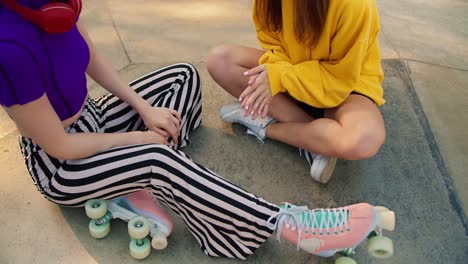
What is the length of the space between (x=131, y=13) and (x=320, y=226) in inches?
59.6

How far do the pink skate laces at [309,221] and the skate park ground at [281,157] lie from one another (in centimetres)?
12

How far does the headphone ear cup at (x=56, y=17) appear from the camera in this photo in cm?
98

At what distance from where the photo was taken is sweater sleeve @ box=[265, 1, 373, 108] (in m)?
1.36

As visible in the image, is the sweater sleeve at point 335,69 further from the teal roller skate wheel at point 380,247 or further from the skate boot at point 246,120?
the teal roller skate wheel at point 380,247

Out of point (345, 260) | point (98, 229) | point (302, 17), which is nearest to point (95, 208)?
point (98, 229)

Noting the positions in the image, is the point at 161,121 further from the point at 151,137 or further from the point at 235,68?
the point at 235,68

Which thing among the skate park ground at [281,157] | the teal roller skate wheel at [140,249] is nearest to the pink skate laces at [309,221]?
the skate park ground at [281,157]

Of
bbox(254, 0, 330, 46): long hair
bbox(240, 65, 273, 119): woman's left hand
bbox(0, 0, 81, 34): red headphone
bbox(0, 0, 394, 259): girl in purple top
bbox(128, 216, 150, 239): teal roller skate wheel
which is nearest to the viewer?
bbox(0, 0, 81, 34): red headphone

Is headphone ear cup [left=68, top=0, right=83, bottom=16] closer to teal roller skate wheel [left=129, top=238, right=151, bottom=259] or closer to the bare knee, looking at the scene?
teal roller skate wheel [left=129, top=238, right=151, bottom=259]

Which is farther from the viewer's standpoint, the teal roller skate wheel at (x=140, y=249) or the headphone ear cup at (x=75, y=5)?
the teal roller skate wheel at (x=140, y=249)

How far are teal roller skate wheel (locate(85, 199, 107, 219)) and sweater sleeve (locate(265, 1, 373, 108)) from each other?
59 cm

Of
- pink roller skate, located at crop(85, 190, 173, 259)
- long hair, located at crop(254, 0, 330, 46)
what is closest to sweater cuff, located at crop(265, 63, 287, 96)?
long hair, located at crop(254, 0, 330, 46)

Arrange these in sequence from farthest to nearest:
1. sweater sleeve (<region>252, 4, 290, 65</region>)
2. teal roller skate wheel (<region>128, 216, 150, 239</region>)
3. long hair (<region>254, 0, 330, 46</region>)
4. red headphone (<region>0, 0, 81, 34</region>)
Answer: sweater sleeve (<region>252, 4, 290, 65</region>) < long hair (<region>254, 0, 330, 46</region>) < teal roller skate wheel (<region>128, 216, 150, 239</region>) < red headphone (<region>0, 0, 81, 34</region>)

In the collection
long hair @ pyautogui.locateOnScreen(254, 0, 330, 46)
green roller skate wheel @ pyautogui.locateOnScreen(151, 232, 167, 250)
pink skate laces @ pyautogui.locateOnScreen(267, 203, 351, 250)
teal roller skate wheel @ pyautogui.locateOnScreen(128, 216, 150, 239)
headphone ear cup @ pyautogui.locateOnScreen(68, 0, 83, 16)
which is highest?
headphone ear cup @ pyautogui.locateOnScreen(68, 0, 83, 16)
